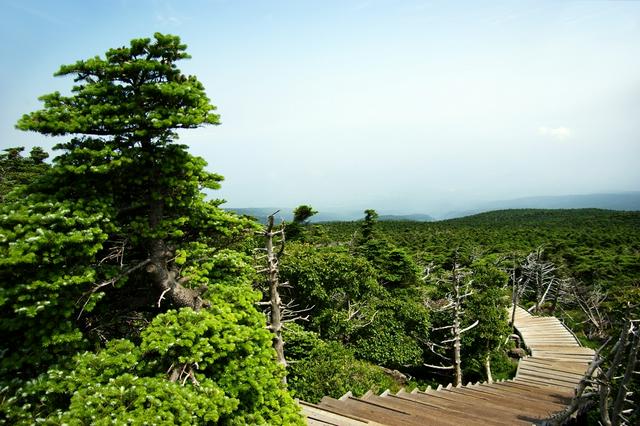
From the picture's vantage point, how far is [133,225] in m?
6.54

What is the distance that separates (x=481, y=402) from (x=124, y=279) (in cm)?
977

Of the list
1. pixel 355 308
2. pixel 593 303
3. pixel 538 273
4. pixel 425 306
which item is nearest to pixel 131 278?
pixel 355 308

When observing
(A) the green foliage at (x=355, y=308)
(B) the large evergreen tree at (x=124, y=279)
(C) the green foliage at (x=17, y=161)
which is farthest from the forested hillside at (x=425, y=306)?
(C) the green foliage at (x=17, y=161)

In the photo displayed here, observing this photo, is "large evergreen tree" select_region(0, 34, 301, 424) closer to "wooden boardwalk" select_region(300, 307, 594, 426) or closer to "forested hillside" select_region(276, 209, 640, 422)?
"wooden boardwalk" select_region(300, 307, 594, 426)

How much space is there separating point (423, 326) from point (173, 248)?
41.8ft

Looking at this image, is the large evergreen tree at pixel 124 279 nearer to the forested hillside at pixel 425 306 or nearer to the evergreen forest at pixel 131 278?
the evergreen forest at pixel 131 278

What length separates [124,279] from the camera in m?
6.50

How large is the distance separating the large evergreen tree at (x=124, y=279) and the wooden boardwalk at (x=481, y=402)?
2.35 metres

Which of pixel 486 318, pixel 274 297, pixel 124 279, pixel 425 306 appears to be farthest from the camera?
pixel 425 306

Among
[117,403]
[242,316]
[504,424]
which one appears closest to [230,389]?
[242,316]

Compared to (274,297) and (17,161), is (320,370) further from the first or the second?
(17,161)

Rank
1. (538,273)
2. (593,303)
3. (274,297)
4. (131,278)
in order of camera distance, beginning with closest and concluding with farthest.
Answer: (131,278) → (274,297) → (593,303) → (538,273)

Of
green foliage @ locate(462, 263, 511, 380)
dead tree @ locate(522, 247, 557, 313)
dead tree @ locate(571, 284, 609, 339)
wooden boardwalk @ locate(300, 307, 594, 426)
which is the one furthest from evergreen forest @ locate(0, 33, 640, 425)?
dead tree @ locate(522, 247, 557, 313)

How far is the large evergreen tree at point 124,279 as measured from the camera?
5.18 m
